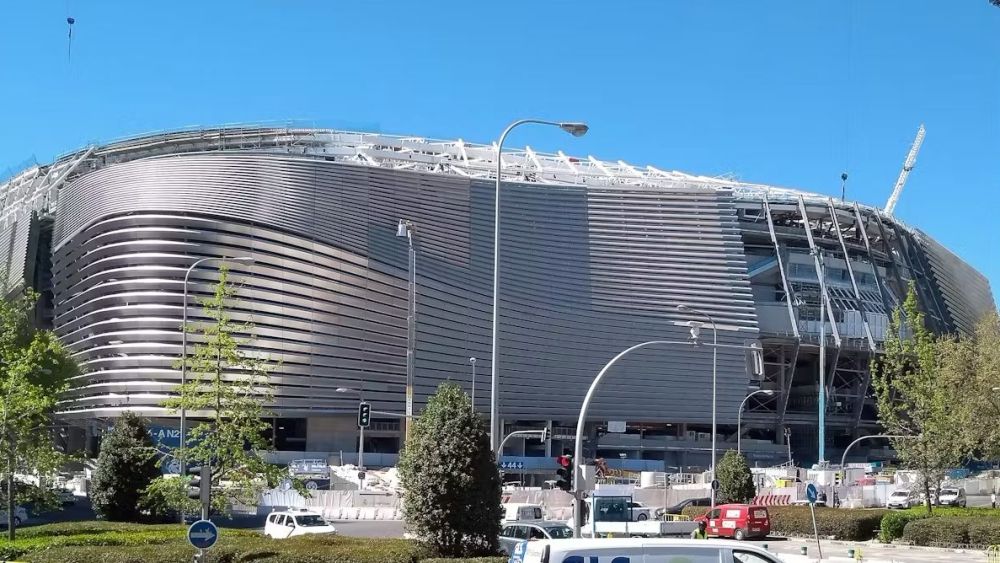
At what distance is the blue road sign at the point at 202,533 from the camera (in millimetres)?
21453

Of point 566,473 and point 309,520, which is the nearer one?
point 566,473

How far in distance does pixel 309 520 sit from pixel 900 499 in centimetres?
4229

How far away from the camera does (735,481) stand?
57531 millimetres

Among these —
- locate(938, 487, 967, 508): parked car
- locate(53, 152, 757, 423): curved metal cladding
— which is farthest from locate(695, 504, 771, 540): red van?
locate(53, 152, 757, 423): curved metal cladding

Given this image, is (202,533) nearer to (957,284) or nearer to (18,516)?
(18,516)

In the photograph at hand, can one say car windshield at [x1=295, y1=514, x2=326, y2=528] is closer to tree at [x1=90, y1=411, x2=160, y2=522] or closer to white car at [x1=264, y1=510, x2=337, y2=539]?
white car at [x1=264, y1=510, x2=337, y2=539]

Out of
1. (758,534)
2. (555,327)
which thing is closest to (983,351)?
(758,534)

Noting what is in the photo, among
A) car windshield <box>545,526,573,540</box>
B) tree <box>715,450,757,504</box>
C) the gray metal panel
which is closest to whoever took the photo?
car windshield <box>545,526,573,540</box>

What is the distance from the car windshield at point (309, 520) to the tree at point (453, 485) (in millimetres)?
14818

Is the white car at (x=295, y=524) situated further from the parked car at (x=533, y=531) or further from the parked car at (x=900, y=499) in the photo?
the parked car at (x=900, y=499)

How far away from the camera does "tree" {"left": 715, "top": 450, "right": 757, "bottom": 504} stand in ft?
188

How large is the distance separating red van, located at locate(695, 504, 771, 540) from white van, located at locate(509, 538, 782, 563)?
28.6m

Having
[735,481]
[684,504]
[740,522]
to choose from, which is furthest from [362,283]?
[740,522]

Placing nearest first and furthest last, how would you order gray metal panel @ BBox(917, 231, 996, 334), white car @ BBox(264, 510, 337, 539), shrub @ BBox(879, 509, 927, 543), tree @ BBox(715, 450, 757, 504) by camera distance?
white car @ BBox(264, 510, 337, 539)
shrub @ BBox(879, 509, 927, 543)
tree @ BBox(715, 450, 757, 504)
gray metal panel @ BBox(917, 231, 996, 334)
